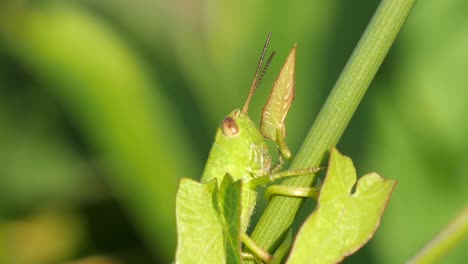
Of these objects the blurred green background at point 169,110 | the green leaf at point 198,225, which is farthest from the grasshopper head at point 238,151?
the blurred green background at point 169,110

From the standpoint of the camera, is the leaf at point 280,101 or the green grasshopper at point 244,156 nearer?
the leaf at point 280,101

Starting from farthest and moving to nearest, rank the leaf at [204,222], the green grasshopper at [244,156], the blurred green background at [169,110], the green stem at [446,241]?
the blurred green background at [169,110]
the green grasshopper at [244,156]
the leaf at [204,222]
the green stem at [446,241]

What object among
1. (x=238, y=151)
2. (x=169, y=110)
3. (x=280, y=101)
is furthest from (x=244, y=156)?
(x=169, y=110)

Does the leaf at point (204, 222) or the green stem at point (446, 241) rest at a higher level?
the green stem at point (446, 241)

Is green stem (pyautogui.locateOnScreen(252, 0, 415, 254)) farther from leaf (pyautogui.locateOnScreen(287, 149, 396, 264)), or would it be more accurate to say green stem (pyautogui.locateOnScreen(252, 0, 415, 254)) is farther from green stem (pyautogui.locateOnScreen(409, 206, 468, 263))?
green stem (pyautogui.locateOnScreen(409, 206, 468, 263))

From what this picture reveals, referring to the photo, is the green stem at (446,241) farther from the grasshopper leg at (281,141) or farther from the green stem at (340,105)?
Result: the grasshopper leg at (281,141)

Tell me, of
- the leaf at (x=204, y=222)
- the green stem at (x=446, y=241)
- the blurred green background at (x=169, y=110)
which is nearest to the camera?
the green stem at (x=446, y=241)
